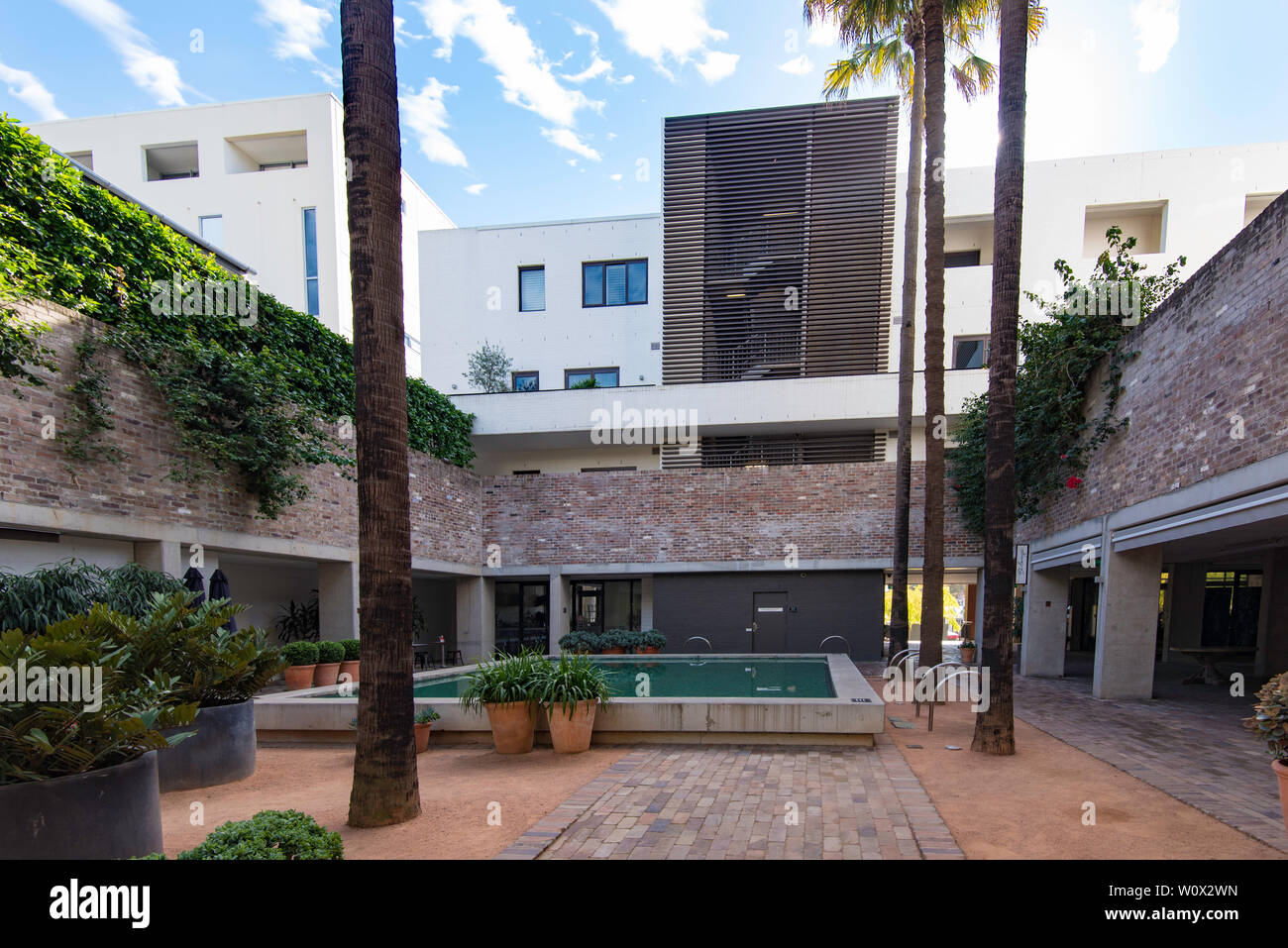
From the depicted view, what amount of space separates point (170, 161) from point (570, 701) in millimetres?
26674

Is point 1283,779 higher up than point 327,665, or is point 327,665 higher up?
point 1283,779

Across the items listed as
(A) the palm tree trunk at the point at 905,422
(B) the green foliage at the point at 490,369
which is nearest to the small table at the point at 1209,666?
(A) the palm tree trunk at the point at 905,422

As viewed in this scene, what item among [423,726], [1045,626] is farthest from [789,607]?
[423,726]

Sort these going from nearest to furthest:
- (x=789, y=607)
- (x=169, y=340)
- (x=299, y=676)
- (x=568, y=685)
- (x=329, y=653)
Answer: (x=568, y=685)
(x=169, y=340)
(x=299, y=676)
(x=329, y=653)
(x=789, y=607)

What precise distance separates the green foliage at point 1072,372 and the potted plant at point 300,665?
37.5 ft

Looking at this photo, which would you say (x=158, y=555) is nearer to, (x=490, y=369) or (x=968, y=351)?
(x=490, y=369)

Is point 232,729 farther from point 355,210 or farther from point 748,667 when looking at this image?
point 748,667

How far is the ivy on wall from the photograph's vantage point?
6.98 meters

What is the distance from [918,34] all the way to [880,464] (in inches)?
346

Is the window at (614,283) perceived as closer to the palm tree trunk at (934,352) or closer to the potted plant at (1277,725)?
the palm tree trunk at (934,352)

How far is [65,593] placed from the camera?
6.38m

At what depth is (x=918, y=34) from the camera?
11.0 meters

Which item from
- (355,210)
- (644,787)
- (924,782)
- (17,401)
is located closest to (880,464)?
(924,782)

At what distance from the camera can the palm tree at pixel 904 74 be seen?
37.2 feet
